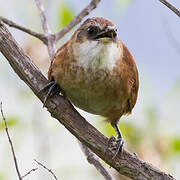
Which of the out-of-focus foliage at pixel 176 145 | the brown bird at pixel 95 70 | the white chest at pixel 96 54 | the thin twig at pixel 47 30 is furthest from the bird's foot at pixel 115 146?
the thin twig at pixel 47 30

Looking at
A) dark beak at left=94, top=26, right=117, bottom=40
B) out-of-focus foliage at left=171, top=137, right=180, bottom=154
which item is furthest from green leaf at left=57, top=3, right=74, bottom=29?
out-of-focus foliage at left=171, top=137, right=180, bottom=154

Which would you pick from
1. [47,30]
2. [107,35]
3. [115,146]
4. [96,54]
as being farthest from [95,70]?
[47,30]

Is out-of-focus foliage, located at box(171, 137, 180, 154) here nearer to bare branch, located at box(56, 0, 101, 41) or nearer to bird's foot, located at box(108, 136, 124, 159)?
bird's foot, located at box(108, 136, 124, 159)

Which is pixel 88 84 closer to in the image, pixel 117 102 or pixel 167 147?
pixel 117 102

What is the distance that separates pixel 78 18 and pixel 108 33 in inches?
37.4

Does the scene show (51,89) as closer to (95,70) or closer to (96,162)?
(95,70)

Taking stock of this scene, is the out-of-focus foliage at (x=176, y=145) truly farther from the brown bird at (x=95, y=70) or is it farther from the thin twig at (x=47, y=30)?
the thin twig at (x=47, y=30)

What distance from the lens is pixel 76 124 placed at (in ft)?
10.9

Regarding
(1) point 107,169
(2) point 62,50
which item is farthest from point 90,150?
(2) point 62,50

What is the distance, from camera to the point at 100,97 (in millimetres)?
3518

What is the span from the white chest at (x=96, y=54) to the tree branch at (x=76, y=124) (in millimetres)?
281

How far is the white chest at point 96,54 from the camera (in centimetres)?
334

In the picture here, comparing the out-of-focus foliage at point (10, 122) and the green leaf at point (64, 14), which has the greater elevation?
the green leaf at point (64, 14)

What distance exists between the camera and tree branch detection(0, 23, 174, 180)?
3.24m
